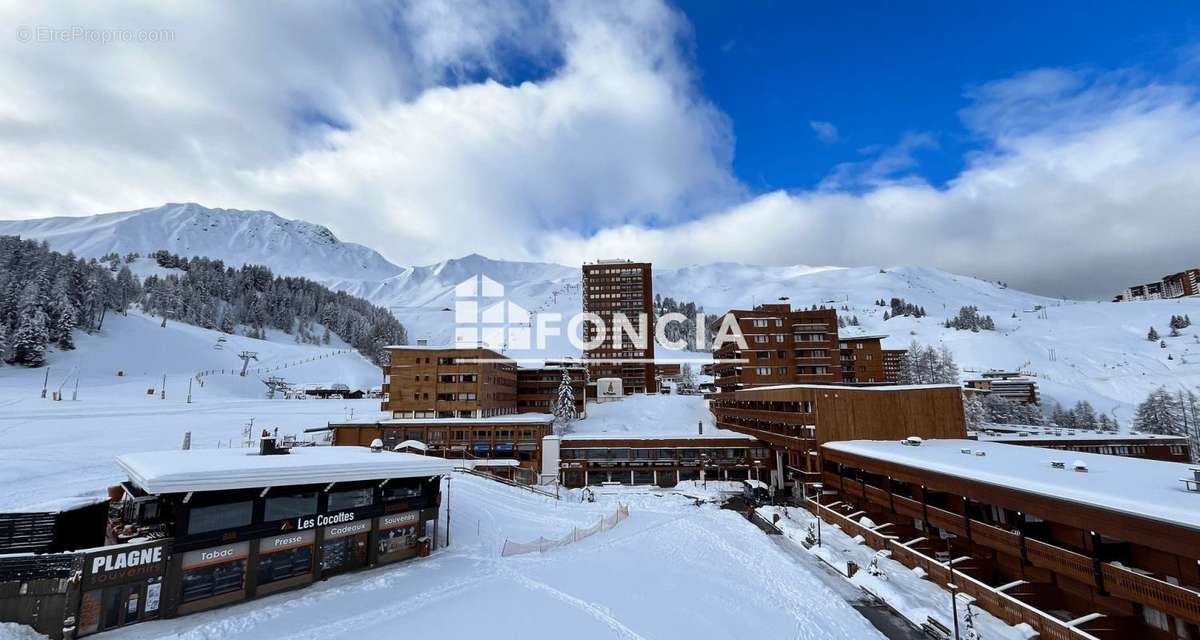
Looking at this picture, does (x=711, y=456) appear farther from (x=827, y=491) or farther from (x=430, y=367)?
(x=430, y=367)

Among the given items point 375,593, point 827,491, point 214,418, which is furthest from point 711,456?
point 214,418

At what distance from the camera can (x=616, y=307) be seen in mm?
137250

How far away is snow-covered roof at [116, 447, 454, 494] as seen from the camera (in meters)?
16.6

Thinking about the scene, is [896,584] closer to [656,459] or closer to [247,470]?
[247,470]

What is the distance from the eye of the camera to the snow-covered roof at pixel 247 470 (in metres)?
16.6

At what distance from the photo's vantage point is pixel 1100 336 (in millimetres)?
193625

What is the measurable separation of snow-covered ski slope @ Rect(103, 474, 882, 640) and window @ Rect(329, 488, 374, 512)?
2833 millimetres

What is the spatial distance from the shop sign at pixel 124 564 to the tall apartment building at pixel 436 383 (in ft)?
136

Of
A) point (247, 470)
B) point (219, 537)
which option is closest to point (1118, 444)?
point (247, 470)

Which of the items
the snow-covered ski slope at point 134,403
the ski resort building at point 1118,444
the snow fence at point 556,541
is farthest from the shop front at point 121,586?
the ski resort building at point 1118,444

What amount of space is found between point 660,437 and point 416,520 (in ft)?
114

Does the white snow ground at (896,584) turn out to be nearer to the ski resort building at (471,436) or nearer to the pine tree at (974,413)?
the ski resort building at (471,436)

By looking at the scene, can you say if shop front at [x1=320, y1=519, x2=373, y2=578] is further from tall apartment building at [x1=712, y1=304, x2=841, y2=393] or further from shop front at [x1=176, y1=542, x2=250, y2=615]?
tall apartment building at [x1=712, y1=304, x2=841, y2=393]

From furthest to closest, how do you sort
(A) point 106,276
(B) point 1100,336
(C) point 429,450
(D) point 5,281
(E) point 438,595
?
(B) point 1100,336 → (A) point 106,276 → (D) point 5,281 → (C) point 429,450 → (E) point 438,595
